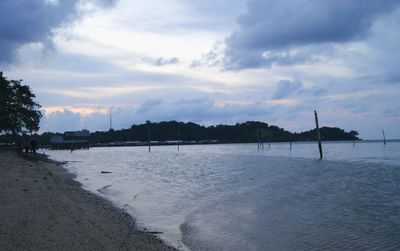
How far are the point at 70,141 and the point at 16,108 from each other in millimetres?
90889

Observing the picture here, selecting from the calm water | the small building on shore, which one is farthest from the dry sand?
the small building on shore

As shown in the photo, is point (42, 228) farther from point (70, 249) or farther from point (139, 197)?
point (139, 197)

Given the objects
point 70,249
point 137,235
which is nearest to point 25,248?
point 70,249

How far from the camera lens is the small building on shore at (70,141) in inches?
5025

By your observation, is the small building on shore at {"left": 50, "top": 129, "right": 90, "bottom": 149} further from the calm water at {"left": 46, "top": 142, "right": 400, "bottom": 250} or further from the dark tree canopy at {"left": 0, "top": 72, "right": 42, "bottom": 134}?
the calm water at {"left": 46, "top": 142, "right": 400, "bottom": 250}

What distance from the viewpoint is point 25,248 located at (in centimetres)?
578

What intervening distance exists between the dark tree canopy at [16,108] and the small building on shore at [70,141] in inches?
3276

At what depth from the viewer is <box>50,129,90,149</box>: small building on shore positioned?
419 ft

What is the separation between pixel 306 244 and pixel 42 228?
6.61m

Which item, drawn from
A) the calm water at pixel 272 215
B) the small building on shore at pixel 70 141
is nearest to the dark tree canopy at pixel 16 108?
the calm water at pixel 272 215

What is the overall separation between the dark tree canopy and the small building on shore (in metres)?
83.2

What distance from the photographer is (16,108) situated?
1678 inches

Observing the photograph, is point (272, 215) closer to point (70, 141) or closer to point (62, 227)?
point (62, 227)

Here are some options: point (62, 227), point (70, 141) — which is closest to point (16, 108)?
point (62, 227)
